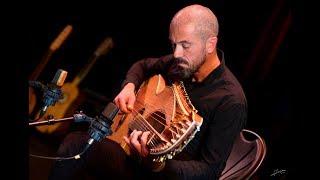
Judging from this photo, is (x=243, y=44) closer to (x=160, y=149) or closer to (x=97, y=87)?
(x=97, y=87)

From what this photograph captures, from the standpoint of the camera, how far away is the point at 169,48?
16.3 ft

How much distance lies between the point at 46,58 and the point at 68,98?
58 centimetres

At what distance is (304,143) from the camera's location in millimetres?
3646

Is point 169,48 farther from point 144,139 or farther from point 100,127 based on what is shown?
point 100,127

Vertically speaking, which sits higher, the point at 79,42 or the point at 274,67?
the point at 79,42

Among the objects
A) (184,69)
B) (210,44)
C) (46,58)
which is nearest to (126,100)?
(184,69)

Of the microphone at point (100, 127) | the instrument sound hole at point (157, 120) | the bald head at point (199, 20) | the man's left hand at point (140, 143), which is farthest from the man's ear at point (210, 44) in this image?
the microphone at point (100, 127)

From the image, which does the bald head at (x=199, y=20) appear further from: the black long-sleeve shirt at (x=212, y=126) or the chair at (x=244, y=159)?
the chair at (x=244, y=159)

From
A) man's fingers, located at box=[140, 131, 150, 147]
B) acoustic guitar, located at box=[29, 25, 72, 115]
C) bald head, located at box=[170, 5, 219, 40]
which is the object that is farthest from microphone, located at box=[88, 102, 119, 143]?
acoustic guitar, located at box=[29, 25, 72, 115]

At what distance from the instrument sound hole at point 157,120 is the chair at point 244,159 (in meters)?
0.57

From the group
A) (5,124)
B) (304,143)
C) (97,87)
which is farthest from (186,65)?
(97,87)

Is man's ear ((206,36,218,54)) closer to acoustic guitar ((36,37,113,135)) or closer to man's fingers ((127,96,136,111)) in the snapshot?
man's fingers ((127,96,136,111))

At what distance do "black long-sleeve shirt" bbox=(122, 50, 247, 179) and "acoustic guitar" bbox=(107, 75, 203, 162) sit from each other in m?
0.21

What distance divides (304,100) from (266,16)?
1051 millimetres
